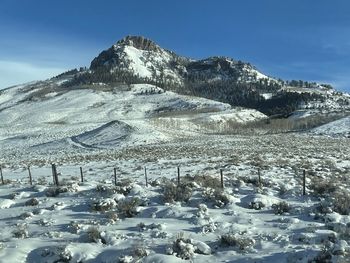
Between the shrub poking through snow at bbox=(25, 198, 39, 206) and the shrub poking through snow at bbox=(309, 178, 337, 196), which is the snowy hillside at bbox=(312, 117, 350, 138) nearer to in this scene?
the shrub poking through snow at bbox=(309, 178, 337, 196)

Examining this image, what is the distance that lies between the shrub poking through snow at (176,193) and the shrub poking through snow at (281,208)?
3239mm

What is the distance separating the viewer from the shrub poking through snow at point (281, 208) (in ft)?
53.3

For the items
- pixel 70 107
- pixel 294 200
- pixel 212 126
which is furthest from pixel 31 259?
pixel 70 107

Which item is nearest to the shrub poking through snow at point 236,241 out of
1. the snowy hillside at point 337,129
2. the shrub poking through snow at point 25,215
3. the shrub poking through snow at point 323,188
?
the shrub poking through snow at point 323,188

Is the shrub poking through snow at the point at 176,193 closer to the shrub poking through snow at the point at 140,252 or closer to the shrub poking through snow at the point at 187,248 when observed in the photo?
the shrub poking through snow at the point at 187,248

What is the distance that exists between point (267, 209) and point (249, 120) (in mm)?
111184

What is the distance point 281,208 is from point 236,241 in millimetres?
→ 4019

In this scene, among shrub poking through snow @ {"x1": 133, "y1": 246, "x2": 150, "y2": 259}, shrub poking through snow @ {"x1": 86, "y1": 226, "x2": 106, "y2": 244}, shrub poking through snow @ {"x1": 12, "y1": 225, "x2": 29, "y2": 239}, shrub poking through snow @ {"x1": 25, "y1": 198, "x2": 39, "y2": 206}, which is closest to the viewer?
shrub poking through snow @ {"x1": 133, "y1": 246, "x2": 150, "y2": 259}

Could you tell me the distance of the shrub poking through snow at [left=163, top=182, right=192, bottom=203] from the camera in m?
17.6

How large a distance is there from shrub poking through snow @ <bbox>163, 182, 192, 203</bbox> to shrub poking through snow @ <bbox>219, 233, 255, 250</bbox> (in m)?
4.46

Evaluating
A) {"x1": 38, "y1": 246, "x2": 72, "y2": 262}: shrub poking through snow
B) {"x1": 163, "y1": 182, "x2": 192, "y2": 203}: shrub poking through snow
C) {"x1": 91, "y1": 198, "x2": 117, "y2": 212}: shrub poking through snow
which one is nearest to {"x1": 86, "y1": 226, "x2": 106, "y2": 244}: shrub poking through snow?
{"x1": 38, "y1": 246, "x2": 72, "y2": 262}: shrub poking through snow

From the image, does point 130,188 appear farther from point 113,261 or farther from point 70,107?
point 70,107

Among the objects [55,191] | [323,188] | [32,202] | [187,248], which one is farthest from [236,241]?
[55,191]

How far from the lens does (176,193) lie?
1798 cm
